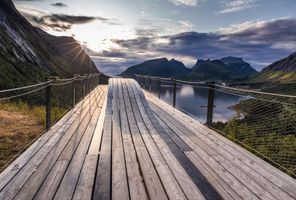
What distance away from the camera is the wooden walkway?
3682 mm

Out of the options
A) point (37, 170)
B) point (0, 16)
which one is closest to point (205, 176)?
point (37, 170)

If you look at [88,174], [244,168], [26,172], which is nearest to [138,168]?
[88,174]

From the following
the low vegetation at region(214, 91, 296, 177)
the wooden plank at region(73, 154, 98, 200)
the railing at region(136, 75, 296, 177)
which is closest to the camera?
the wooden plank at region(73, 154, 98, 200)

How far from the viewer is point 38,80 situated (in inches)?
1832

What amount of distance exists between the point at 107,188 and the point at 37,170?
54.3 inches

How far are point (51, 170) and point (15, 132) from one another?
5.39 metres

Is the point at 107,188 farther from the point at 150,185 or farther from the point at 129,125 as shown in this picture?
the point at 129,125

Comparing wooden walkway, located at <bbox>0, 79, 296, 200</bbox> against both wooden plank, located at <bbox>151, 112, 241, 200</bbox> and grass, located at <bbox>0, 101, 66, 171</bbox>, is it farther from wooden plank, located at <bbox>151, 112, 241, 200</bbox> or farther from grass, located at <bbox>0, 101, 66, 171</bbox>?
grass, located at <bbox>0, 101, 66, 171</bbox>

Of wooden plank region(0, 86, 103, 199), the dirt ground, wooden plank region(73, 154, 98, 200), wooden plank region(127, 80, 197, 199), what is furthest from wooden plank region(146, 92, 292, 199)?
the dirt ground

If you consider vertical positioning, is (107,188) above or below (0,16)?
below

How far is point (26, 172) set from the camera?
431 cm

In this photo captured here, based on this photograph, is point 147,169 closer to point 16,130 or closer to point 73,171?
point 73,171

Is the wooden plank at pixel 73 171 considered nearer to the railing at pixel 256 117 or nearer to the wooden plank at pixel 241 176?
the wooden plank at pixel 241 176

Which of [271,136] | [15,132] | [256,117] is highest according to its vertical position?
[256,117]
